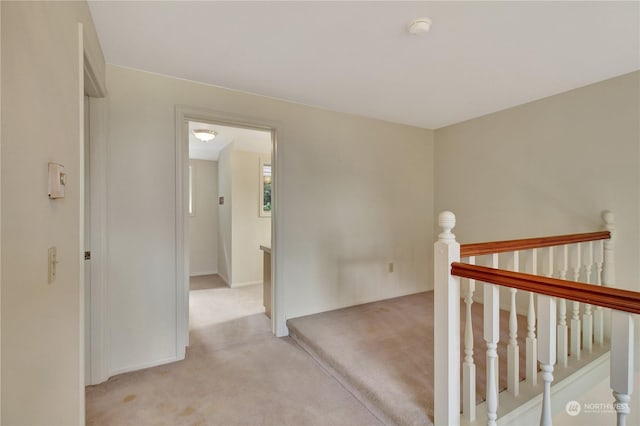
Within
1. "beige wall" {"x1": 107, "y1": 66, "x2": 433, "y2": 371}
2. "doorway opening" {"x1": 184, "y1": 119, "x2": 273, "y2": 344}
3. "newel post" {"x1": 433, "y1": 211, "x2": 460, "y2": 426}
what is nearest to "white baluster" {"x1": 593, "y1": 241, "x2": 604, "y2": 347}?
"newel post" {"x1": 433, "y1": 211, "x2": 460, "y2": 426}

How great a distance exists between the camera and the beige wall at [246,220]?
4617 mm

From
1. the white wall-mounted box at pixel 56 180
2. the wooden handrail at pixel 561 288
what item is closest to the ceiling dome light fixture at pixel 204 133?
the white wall-mounted box at pixel 56 180

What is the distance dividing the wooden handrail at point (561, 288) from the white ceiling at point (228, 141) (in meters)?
2.96

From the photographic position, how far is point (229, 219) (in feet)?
15.5

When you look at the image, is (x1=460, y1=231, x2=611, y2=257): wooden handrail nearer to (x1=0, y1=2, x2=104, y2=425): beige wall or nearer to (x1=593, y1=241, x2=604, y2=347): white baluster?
(x1=593, y1=241, x2=604, y2=347): white baluster

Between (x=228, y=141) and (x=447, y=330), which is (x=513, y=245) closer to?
(x=447, y=330)

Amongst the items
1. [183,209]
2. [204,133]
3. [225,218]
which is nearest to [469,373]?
[183,209]

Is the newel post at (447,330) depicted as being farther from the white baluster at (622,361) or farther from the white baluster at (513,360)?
the white baluster at (622,361)

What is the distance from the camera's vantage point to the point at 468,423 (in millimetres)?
1441

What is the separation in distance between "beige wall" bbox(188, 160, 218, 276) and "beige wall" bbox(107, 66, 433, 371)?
10.6ft

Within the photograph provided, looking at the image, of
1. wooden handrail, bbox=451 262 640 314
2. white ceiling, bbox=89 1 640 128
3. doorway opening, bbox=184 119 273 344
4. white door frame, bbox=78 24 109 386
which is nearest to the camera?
wooden handrail, bbox=451 262 640 314

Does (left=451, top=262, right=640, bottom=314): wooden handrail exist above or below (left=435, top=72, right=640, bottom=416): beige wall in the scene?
below

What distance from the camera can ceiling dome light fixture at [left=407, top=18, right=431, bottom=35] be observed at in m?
1.60

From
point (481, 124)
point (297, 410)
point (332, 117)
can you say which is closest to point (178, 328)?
point (297, 410)
